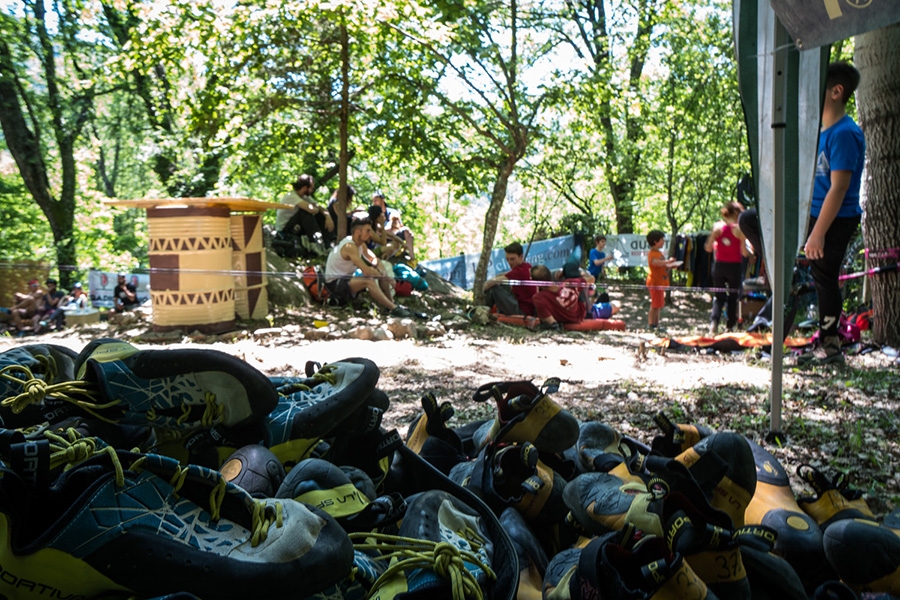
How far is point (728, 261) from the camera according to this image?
8.86m

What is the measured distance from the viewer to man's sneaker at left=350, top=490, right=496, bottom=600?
3.88 ft

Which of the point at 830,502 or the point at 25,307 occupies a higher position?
the point at 25,307

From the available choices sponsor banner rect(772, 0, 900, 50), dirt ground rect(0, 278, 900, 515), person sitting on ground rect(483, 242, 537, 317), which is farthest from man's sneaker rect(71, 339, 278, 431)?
person sitting on ground rect(483, 242, 537, 317)

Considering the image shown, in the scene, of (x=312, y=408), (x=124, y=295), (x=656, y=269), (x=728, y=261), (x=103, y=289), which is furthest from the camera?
(x=103, y=289)

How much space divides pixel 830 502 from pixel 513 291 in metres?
8.04

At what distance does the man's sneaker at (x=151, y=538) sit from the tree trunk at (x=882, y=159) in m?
5.83

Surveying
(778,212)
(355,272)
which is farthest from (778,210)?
(355,272)

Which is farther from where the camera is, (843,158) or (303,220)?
(303,220)

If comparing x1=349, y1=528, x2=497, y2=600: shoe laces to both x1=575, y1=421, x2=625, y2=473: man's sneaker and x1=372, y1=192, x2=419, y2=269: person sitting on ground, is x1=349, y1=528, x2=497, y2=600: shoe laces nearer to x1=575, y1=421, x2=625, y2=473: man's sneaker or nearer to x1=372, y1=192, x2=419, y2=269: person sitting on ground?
x1=575, y1=421, x2=625, y2=473: man's sneaker

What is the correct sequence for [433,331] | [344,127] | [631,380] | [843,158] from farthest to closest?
[344,127]
[433,331]
[631,380]
[843,158]

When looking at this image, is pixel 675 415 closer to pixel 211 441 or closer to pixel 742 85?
pixel 742 85

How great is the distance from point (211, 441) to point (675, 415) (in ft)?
8.82

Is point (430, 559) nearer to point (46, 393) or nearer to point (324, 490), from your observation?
point (324, 490)

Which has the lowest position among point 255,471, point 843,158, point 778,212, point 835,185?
point 255,471
